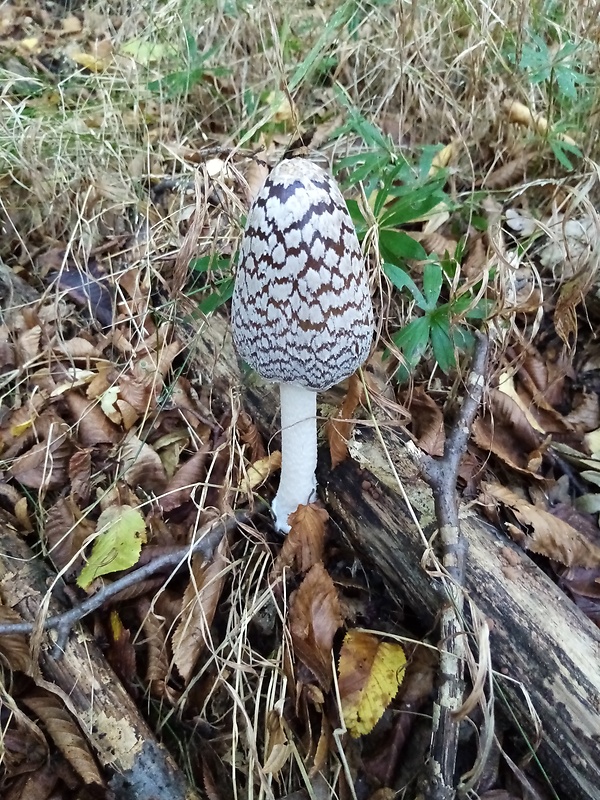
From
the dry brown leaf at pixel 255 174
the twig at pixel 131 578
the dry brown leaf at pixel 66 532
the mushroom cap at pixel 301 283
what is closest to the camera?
the mushroom cap at pixel 301 283

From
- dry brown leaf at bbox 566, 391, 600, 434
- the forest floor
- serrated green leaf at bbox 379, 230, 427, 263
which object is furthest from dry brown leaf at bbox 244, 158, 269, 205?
dry brown leaf at bbox 566, 391, 600, 434

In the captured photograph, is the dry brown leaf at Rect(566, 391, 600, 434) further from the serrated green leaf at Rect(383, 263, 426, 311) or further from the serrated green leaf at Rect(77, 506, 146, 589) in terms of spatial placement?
the serrated green leaf at Rect(77, 506, 146, 589)

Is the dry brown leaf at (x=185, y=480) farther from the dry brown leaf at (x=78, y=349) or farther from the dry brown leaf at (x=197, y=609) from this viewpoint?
the dry brown leaf at (x=78, y=349)

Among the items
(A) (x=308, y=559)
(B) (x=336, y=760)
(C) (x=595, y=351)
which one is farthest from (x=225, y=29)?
(B) (x=336, y=760)

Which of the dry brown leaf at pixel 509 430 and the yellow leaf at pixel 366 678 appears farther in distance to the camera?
the dry brown leaf at pixel 509 430

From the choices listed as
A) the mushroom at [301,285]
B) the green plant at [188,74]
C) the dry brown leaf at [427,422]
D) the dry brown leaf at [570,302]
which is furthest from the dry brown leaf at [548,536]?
the green plant at [188,74]

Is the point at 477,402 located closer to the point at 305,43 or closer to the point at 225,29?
the point at 305,43

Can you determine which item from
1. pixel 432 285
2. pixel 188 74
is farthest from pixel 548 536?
pixel 188 74
